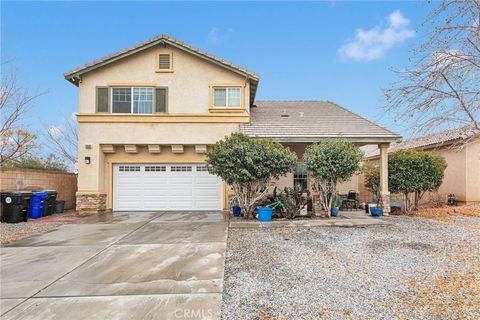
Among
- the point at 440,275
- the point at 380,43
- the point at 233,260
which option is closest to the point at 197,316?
the point at 233,260

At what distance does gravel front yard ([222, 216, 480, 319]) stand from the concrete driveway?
521 millimetres

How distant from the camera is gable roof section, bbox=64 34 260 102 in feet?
41.8

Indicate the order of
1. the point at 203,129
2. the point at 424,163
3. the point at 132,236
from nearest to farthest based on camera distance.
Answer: the point at 132,236
the point at 424,163
the point at 203,129

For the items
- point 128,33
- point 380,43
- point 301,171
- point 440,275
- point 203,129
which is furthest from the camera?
point 128,33

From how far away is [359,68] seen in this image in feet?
43.8

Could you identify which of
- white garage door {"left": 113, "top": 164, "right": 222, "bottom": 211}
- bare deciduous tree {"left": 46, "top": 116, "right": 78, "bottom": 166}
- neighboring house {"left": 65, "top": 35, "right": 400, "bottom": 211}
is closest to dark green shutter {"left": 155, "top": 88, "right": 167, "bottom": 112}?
neighboring house {"left": 65, "top": 35, "right": 400, "bottom": 211}

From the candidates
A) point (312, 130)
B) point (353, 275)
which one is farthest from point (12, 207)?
point (312, 130)

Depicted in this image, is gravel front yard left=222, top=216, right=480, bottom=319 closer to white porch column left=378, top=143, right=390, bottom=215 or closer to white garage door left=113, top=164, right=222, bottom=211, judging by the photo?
white porch column left=378, top=143, right=390, bottom=215

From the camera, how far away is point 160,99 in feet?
42.8

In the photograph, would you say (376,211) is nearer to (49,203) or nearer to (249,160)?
(249,160)

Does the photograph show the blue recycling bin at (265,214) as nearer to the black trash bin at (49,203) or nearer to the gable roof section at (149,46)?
the gable roof section at (149,46)

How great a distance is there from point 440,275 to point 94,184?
12.8 metres

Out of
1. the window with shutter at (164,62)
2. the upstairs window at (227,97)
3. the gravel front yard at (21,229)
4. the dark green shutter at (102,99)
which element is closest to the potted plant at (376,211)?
the upstairs window at (227,97)

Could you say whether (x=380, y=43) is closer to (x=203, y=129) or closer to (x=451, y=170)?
(x=203, y=129)
